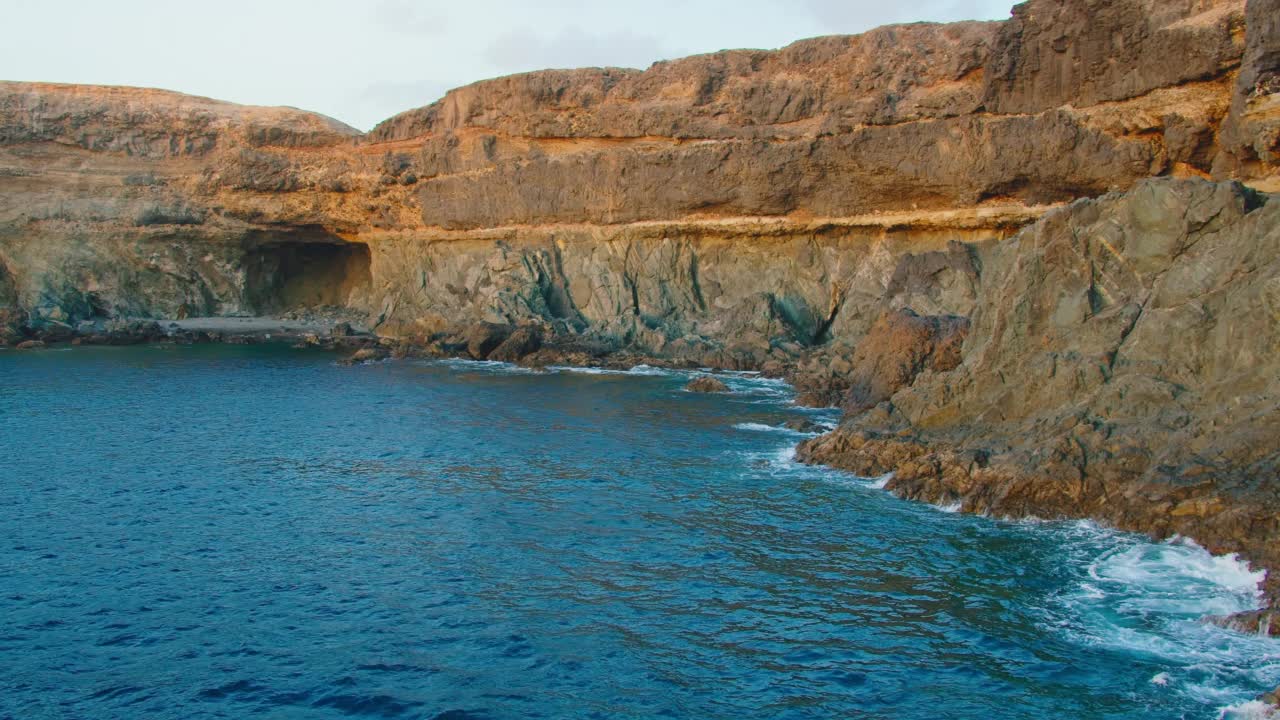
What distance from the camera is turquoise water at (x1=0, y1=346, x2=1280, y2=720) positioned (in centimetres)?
1027

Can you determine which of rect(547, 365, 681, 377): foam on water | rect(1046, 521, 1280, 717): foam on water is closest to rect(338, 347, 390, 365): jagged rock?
rect(547, 365, 681, 377): foam on water

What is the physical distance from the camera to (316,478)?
1989cm

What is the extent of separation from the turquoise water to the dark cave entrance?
3530 cm

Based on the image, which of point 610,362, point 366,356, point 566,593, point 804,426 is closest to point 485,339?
point 366,356

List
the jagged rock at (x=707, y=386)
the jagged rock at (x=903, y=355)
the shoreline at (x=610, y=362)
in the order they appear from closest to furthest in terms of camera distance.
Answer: the shoreline at (x=610, y=362)
the jagged rock at (x=903, y=355)
the jagged rock at (x=707, y=386)

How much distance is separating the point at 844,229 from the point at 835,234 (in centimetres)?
63

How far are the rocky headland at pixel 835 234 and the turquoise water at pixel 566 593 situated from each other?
245cm

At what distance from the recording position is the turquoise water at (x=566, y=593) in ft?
33.7

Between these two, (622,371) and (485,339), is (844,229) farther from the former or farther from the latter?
(485,339)

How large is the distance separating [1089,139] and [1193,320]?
17.3 metres

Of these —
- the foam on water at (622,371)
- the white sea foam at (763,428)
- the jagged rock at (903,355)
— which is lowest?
the foam on water at (622,371)

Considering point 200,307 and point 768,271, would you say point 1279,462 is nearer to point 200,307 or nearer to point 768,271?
point 768,271

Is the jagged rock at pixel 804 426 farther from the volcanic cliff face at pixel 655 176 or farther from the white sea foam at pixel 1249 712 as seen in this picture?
the white sea foam at pixel 1249 712

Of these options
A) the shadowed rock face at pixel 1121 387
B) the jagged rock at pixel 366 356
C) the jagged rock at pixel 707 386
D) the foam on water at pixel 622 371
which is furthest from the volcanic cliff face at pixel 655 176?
the shadowed rock face at pixel 1121 387
